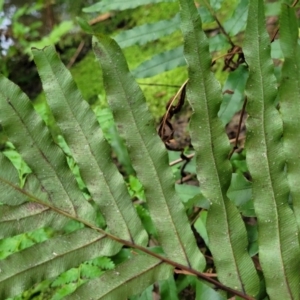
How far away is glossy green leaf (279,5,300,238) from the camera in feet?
2.45

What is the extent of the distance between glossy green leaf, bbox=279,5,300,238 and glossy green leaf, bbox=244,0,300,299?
1 centimetres

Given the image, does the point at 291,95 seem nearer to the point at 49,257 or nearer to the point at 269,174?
the point at 269,174

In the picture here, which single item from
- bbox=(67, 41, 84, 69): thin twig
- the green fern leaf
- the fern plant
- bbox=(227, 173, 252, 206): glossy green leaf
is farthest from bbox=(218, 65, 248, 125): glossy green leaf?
bbox=(67, 41, 84, 69): thin twig

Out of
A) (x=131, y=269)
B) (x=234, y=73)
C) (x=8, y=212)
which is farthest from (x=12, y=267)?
(x=234, y=73)

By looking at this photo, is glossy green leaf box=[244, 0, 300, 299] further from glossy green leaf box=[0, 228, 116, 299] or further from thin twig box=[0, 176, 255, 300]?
glossy green leaf box=[0, 228, 116, 299]

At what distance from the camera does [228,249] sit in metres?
0.83

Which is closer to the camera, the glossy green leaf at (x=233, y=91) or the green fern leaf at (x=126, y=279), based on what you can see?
the green fern leaf at (x=126, y=279)

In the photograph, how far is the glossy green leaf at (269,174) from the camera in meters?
0.80

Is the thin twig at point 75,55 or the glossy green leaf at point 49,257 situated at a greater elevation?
the thin twig at point 75,55

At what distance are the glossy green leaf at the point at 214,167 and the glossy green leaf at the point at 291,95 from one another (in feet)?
0.37

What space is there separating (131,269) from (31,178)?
277mm

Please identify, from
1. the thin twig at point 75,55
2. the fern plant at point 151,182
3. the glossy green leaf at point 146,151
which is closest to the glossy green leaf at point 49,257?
the fern plant at point 151,182

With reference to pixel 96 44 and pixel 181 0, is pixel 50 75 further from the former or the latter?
pixel 181 0

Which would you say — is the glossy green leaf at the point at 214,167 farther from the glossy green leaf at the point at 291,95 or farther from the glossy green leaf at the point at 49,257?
the glossy green leaf at the point at 49,257
